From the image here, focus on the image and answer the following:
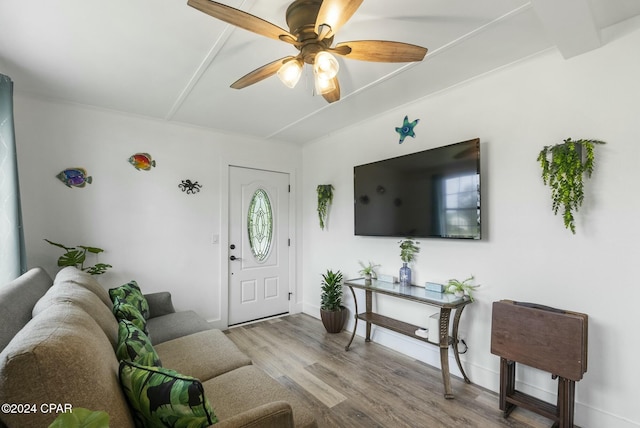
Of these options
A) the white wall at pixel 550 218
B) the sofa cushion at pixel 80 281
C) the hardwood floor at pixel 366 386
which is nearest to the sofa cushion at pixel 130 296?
the sofa cushion at pixel 80 281

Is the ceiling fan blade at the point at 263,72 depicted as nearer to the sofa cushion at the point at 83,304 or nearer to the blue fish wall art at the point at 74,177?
the sofa cushion at the point at 83,304

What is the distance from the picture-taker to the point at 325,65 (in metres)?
1.49

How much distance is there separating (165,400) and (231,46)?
200 cm

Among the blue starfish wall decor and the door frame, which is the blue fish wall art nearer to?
the door frame

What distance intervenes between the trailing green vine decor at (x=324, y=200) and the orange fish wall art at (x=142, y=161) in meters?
2.00

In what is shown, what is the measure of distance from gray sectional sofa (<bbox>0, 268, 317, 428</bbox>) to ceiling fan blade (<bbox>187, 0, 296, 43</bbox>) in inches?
52.0

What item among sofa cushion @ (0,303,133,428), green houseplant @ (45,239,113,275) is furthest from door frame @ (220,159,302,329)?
sofa cushion @ (0,303,133,428)

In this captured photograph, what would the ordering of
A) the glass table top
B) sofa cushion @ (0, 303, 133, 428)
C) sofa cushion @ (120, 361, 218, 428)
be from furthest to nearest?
the glass table top → sofa cushion @ (120, 361, 218, 428) → sofa cushion @ (0, 303, 133, 428)

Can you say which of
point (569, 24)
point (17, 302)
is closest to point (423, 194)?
point (569, 24)

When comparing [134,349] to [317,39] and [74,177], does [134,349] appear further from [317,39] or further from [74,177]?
[74,177]

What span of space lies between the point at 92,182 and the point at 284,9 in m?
2.61

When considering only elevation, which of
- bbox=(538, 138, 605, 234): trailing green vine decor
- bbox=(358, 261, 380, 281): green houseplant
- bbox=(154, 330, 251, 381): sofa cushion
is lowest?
bbox=(154, 330, 251, 381): sofa cushion

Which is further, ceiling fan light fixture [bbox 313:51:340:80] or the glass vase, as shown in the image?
the glass vase

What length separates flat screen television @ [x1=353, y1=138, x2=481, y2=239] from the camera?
2.35 metres
